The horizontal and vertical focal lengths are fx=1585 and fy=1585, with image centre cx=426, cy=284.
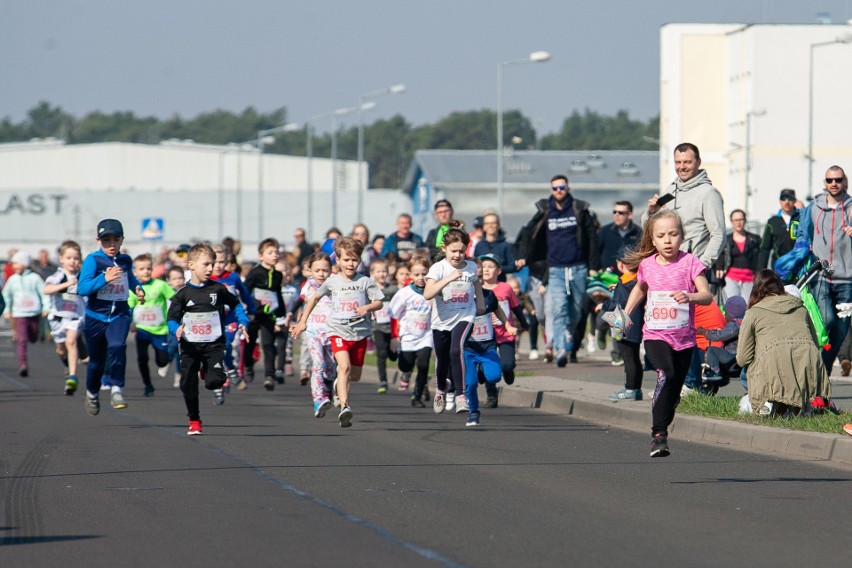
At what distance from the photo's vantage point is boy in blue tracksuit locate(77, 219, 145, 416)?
14.2 metres

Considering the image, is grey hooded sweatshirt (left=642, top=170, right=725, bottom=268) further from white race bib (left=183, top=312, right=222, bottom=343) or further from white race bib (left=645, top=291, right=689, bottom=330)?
white race bib (left=183, top=312, right=222, bottom=343)

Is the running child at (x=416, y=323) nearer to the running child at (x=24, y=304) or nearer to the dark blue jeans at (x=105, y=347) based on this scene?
the dark blue jeans at (x=105, y=347)

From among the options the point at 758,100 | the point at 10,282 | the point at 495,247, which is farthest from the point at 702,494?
the point at 758,100

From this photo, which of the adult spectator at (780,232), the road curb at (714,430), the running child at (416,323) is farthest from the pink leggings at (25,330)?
the adult spectator at (780,232)

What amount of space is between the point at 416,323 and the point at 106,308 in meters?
3.53

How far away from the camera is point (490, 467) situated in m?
10.5

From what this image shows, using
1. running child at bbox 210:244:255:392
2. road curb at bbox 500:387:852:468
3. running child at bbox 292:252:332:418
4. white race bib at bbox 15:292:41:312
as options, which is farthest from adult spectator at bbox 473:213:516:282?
white race bib at bbox 15:292:41:312

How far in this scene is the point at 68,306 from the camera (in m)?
18.8

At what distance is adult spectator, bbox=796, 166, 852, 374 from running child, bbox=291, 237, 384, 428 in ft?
12.9

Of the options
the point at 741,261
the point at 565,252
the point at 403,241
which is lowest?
the point at 741,261

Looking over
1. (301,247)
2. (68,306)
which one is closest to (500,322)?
(68,306)

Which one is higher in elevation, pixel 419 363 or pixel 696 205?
pixel 696 205

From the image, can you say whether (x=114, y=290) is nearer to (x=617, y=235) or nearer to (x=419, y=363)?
(x=419, y=363)

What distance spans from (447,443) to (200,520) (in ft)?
14.2
